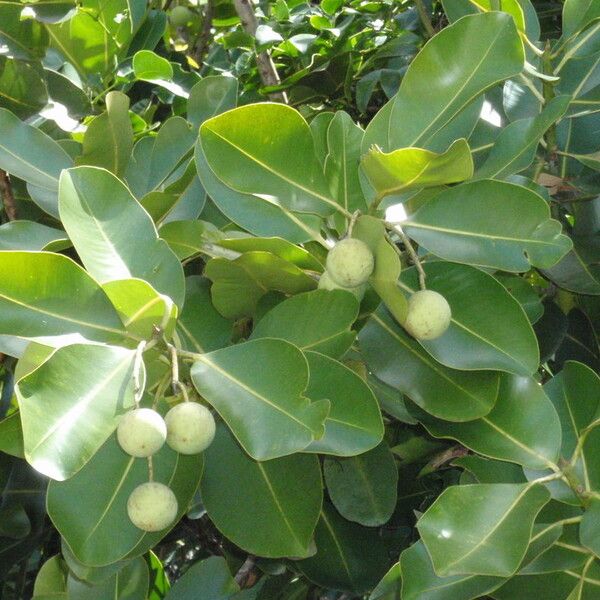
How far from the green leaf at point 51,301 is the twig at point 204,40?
1.45 metres

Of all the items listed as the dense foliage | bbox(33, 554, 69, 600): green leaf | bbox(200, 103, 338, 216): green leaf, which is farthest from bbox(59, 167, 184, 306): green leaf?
bbox(33, 554, 69, 600): green leaf

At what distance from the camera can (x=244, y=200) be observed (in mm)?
1156

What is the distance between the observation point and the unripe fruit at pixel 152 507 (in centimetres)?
99

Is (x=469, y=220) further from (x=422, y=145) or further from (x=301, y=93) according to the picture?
(x=301, y=93)

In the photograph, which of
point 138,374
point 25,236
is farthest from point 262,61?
point 138,374

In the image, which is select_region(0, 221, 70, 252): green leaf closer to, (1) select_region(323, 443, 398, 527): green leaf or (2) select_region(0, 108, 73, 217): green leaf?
(2) select_region(0, 108, 73, 217): green leaf

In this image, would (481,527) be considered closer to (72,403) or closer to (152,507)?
(152,507)

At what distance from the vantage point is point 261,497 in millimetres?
1198

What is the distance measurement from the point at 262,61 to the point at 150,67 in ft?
0.90

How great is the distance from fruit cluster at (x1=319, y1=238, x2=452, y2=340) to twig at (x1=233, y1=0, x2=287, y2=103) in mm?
925

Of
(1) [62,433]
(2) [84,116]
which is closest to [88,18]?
(2) [84,116]

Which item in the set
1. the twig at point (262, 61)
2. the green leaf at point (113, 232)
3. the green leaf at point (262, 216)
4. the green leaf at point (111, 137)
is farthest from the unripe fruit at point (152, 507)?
the twig at point (262, 61)

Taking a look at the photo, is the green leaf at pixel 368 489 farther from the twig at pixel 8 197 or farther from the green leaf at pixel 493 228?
the twig at pixel 8 197

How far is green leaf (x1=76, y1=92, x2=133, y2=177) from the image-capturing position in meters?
1.38
